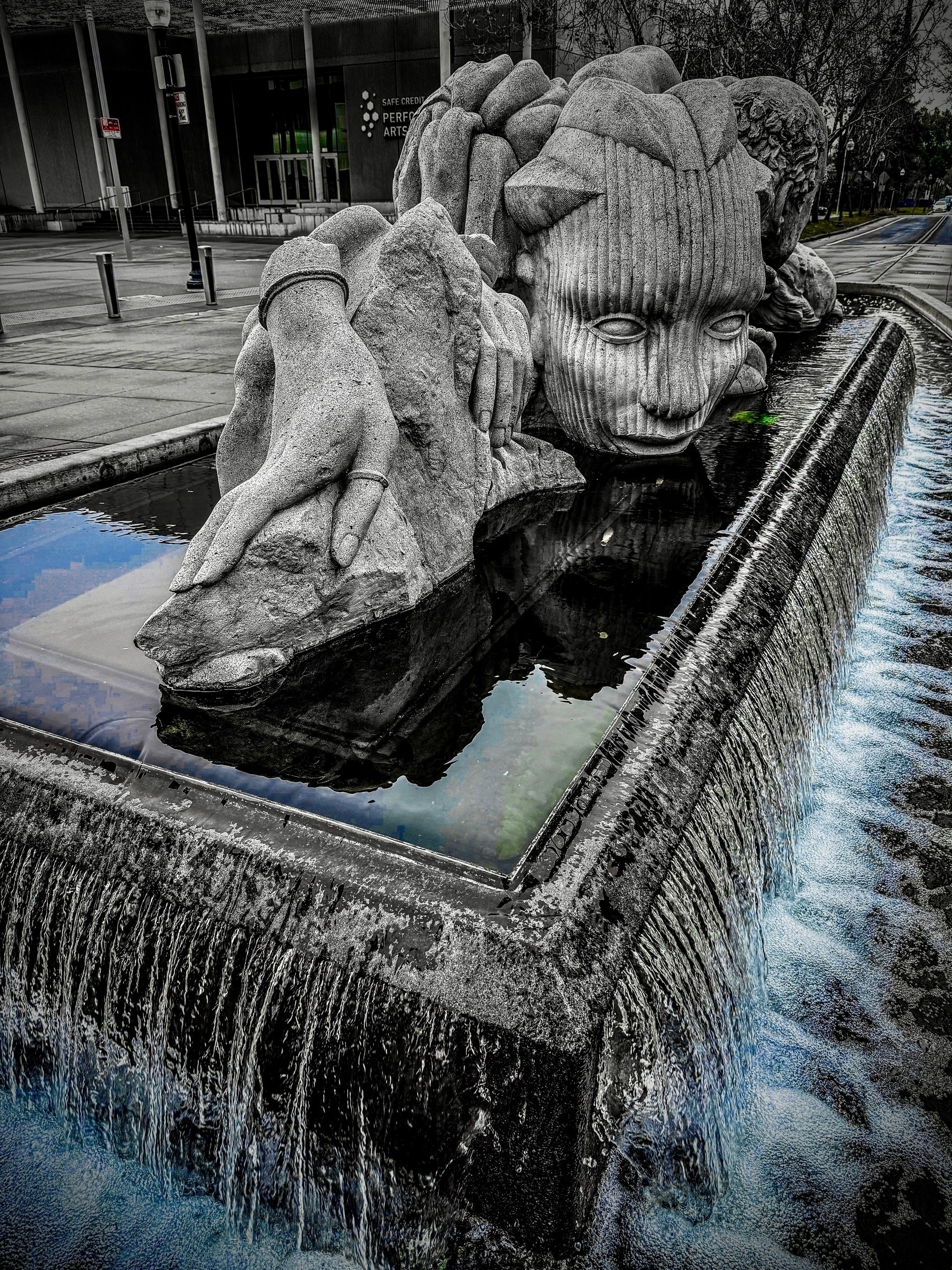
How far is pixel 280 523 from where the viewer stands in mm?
2914

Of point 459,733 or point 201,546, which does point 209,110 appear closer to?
point 201,546

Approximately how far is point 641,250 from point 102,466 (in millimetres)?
3247

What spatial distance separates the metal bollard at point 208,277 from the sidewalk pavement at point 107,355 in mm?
184

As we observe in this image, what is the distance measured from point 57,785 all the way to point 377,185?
101 feet

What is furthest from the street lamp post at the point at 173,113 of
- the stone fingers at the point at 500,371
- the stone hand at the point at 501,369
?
the stone fingers at the point at 500,371

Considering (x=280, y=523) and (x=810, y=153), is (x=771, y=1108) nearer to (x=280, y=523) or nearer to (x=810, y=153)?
(x=280, y=523)

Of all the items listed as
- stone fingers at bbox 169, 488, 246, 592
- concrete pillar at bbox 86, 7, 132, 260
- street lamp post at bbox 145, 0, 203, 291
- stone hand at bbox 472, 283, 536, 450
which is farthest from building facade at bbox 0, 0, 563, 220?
stone fingers at bbox 169, 488, 246, 592

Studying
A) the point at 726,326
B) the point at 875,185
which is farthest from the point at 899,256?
the point at 875,185

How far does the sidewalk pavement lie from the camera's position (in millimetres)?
6703

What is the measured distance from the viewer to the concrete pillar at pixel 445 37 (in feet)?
75.4

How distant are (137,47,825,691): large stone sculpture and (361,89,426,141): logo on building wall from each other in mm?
25092

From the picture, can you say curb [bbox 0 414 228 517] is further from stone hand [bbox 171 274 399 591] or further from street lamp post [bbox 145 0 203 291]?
street lamp post [bbox 145 0 203 291]

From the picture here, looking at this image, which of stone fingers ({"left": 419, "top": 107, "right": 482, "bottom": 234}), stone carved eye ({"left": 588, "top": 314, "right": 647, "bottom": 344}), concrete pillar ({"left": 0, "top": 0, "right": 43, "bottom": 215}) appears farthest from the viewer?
concrete pillar ({"left": 0, "top": 0, "right": 43, "bottom": 215})

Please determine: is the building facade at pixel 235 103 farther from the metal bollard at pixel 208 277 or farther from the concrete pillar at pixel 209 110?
the metal bollard at pixel 208 277
